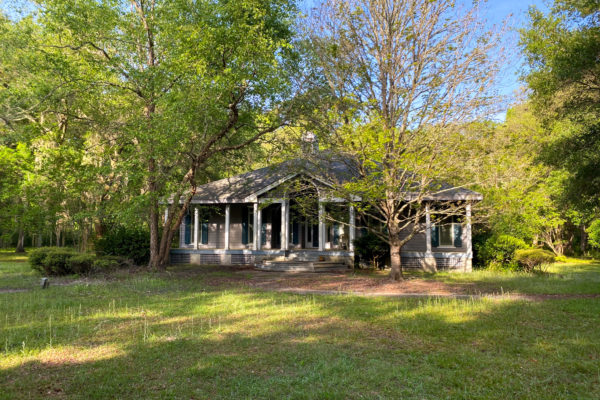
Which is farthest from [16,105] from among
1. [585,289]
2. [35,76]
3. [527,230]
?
[527,230]

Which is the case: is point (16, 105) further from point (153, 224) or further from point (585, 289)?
point (585, 289)

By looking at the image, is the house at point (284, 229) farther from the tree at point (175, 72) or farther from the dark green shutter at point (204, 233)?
the tree at point (175, 72)

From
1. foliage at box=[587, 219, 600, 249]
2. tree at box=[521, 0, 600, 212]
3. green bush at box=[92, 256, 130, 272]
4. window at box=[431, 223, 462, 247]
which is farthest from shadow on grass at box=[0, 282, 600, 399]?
foliage at box=[587, 219, 600, 249]

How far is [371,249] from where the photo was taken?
17594 mm

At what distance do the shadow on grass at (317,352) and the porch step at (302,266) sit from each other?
8151mm

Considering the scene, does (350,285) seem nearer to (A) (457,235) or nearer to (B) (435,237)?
(B) (435,237)

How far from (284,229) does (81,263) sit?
28.3 ft

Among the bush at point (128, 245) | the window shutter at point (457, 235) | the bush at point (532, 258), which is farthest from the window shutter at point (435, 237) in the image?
the bush at point (128, 245)

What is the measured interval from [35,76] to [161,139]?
694 centimetres

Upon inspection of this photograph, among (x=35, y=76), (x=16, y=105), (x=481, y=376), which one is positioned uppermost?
(x=35, y=76)

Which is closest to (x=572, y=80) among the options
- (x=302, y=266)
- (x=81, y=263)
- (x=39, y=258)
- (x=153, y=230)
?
(x=302, y=266)

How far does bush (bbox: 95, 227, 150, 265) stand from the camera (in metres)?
18.9

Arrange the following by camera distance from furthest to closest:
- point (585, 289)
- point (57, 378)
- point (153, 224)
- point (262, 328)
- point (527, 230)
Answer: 1. point (527, 230)
2. point (153, 224)
3. point (585, 289)
4. point (262, 328)
5. point (57, 378)

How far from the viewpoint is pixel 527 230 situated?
18375 mm
